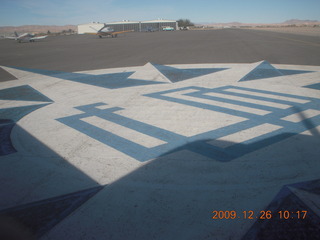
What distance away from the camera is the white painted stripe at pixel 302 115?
5.82 m

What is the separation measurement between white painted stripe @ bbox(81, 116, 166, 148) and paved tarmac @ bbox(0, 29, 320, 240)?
3 cm

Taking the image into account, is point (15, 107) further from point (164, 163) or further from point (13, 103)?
point (164, 163)

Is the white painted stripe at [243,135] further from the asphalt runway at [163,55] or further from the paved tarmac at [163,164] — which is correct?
the asphalt runway at [163,55]

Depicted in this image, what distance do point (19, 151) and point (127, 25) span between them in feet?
370

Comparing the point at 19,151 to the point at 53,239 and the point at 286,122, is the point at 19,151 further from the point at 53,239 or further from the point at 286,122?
the point at 286,122

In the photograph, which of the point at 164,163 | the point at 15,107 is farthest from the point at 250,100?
the point at 15,107

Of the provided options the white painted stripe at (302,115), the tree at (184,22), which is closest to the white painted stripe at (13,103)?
the white painted stripe at (302,115)

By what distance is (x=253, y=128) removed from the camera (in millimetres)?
5418

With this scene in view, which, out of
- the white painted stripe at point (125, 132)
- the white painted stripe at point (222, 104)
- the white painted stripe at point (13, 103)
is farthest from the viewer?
the white painted stripe at point (13, 103)

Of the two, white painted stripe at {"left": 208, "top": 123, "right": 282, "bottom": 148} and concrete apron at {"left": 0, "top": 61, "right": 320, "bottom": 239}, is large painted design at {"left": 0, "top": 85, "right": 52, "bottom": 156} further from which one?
white painted stripe at {"left": 208, "top": 123, "right": 282, "bottom": 148}
